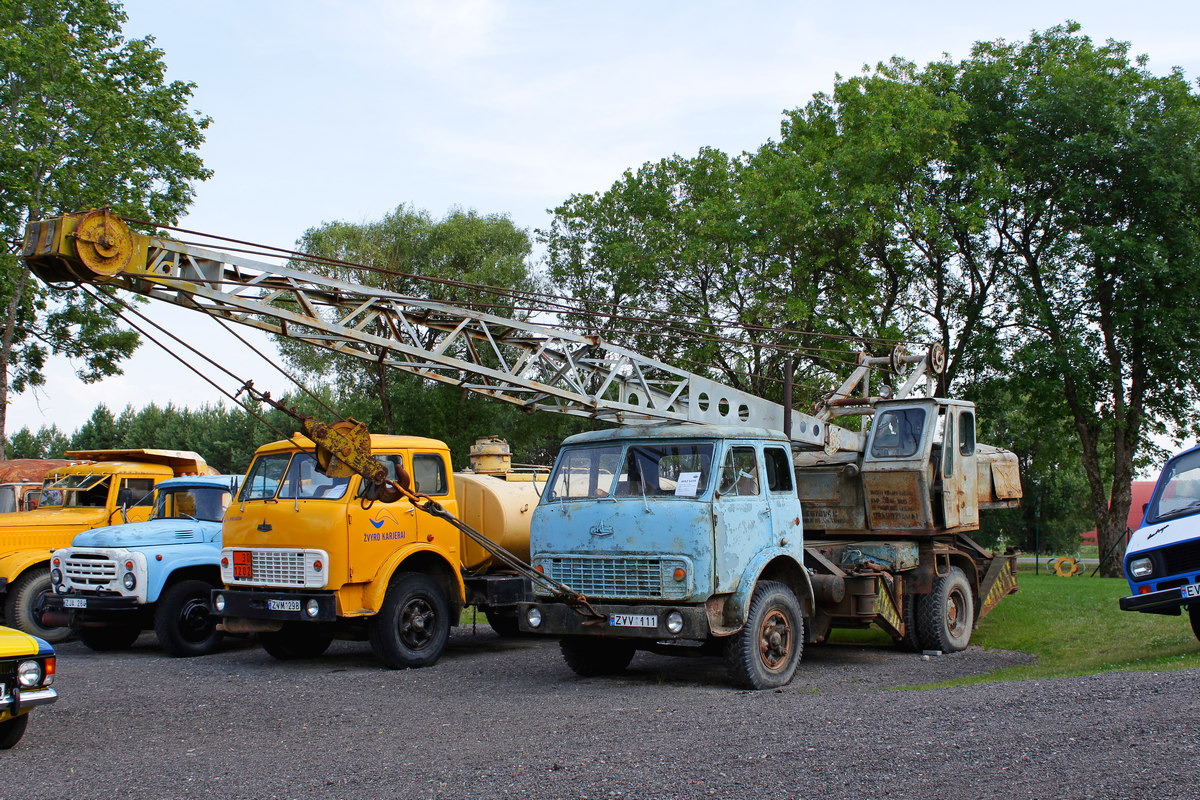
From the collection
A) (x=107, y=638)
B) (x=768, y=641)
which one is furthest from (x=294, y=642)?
(x=768, y=641)

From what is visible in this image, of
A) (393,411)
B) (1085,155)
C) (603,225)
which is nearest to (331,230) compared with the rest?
(393,411)

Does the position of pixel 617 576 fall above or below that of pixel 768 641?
above

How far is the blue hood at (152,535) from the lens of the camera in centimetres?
1260

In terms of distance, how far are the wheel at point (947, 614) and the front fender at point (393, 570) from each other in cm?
567

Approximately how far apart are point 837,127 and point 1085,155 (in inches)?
293

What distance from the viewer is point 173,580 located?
41.5ft

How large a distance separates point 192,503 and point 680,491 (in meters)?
7.98

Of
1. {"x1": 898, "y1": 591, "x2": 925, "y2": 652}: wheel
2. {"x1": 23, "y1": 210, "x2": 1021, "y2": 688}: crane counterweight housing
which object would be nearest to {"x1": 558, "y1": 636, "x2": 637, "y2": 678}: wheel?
{"x1": 23, "y1": 210, "x2": 1021, "y2": 688}: crane counterweight housing

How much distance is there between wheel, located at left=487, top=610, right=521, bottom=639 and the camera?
42.7 feet

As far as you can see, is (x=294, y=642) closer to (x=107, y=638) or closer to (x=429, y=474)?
(x=429, y=474)

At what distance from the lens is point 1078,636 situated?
13000mm

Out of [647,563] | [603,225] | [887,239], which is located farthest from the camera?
[603,225]

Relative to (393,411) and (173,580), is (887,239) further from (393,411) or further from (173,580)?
(173,580)

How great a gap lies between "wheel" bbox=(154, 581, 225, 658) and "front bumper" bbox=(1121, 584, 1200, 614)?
1051 centimetres
